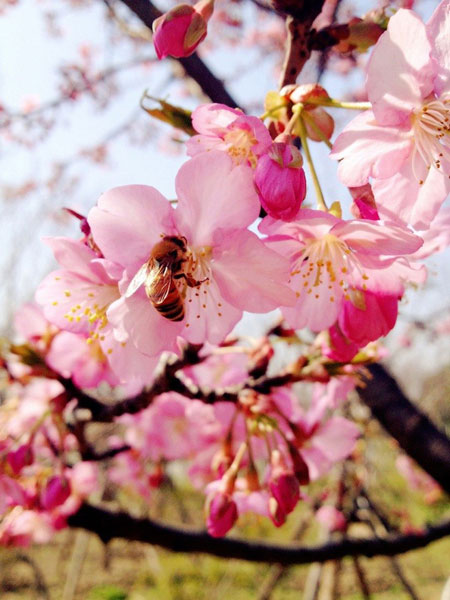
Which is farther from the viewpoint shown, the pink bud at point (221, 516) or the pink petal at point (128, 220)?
the pink bud at point (221, 516)

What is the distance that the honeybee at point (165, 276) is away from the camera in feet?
1.99

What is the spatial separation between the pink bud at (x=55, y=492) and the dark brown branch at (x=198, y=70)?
0.99 meters

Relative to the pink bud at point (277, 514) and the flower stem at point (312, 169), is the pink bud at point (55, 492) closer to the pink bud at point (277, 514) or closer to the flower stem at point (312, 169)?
the pink bud at point (277, 514)

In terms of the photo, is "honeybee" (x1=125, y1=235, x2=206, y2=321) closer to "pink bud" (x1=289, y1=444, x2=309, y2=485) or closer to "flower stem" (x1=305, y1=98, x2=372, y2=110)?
"flower stem" (x1=305, y1=98, x2=372, y2=110)

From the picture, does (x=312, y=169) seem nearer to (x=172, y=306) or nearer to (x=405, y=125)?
(x=405, y=125)

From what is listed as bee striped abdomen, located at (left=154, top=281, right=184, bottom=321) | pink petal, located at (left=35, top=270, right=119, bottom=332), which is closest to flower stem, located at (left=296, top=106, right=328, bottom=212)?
bee striped abdomen, located at (left=154, top=281, right=184, bottom=321)

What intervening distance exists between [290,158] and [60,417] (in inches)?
31.9

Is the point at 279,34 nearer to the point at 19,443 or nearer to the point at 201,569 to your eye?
the point at 19,443

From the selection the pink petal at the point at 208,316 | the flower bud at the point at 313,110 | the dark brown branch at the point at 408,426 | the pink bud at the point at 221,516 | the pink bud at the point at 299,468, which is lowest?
the dark brown branch at the point at 408,426

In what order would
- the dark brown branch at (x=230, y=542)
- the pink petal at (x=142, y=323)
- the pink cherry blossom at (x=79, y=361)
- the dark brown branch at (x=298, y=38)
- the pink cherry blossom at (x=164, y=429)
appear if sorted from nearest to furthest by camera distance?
1. the pink petal at (x=142, y=323)
2. the dark brown branch at (x=298, y=38)
3. the pink cherry blossom at (x=79, y=361)
4. the dark brown branch at (x=230, y=542)
5. the pink cherry blossom at (x=164, y=429)

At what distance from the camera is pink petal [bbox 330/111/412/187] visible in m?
0.60

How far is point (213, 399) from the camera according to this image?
101cm

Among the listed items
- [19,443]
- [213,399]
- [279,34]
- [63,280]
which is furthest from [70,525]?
[279,34]

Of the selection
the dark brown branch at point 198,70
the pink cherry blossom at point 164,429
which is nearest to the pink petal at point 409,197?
the dark brown branch at point 198,70
